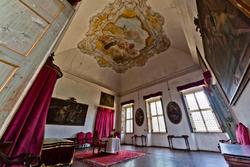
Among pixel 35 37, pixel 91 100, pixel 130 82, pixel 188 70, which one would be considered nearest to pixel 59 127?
pixel 91 100

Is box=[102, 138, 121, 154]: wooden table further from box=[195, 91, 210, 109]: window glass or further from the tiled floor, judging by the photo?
box=[195, 91, 210, 109]: window glass

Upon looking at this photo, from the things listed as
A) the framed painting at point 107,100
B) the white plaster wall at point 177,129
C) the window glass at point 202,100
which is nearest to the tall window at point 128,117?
the white plaster wall at point 177,129

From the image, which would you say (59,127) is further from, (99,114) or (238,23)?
(238,23)

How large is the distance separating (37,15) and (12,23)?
0.92 ft

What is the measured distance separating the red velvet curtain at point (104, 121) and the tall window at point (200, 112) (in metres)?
5.13

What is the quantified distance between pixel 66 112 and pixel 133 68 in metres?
5.23

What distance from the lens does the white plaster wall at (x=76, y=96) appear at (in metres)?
5.64

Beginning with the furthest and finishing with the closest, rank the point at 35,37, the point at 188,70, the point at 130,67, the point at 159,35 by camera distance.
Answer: the point at 130,67 < the point at 188,70 < the point at 159,35 < the point at 35,37

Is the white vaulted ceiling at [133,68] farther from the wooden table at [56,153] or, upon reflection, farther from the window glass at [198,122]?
the wooden table at [56,153]

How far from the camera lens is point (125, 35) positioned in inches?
236

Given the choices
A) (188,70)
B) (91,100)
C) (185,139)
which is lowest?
(185,139)

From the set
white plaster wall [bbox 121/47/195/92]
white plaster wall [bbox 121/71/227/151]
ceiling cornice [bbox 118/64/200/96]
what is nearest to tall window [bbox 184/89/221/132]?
white plaster wall [bbox 121/71/227/151]

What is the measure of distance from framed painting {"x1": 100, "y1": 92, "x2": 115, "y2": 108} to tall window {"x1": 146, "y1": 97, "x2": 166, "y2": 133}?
287 cm

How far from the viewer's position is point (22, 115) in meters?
1.74
